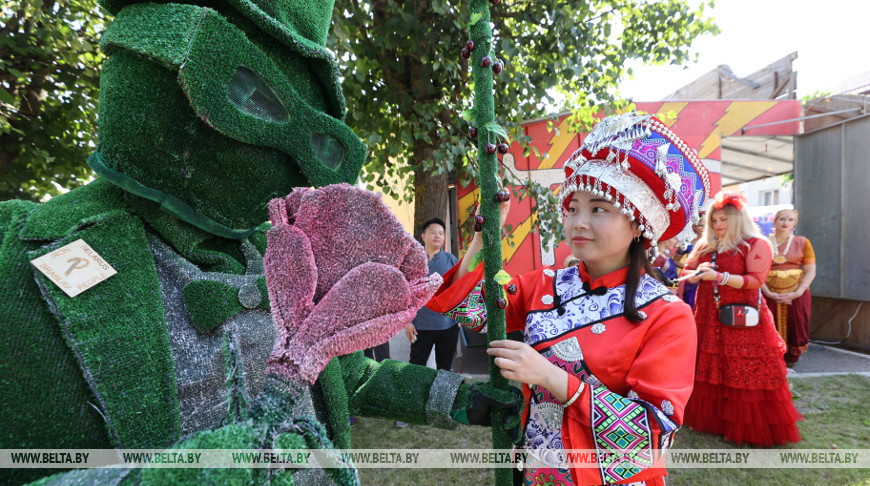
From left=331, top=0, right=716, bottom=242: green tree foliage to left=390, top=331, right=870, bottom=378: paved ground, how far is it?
2346mm

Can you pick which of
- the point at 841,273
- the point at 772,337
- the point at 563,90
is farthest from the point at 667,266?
the point at 841,273

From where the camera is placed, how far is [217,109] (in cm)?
91

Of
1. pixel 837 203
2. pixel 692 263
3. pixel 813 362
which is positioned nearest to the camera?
pixel 692 263

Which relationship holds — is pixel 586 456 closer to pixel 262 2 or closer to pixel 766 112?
pixel 262 2

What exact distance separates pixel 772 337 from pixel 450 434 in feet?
9.78

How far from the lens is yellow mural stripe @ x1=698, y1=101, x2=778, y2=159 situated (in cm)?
689

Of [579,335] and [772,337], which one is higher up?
[579,335]

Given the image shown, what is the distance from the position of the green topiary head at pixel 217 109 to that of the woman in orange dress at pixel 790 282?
6.33m

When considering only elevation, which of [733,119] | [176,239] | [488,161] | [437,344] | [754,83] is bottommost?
[437,344]

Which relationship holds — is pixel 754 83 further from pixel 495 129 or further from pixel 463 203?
pixel 495 129

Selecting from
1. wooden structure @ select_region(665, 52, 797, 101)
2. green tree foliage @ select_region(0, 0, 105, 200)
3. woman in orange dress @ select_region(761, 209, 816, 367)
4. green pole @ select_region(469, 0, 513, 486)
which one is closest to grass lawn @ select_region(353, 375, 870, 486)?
woman in orange dress @ select_region(761, 209, 816, 367)

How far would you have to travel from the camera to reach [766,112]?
6934 mm

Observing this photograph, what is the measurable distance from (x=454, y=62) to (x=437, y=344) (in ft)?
9.14

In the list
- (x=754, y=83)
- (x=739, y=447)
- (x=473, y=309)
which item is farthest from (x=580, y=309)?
(x=754, y=83)
